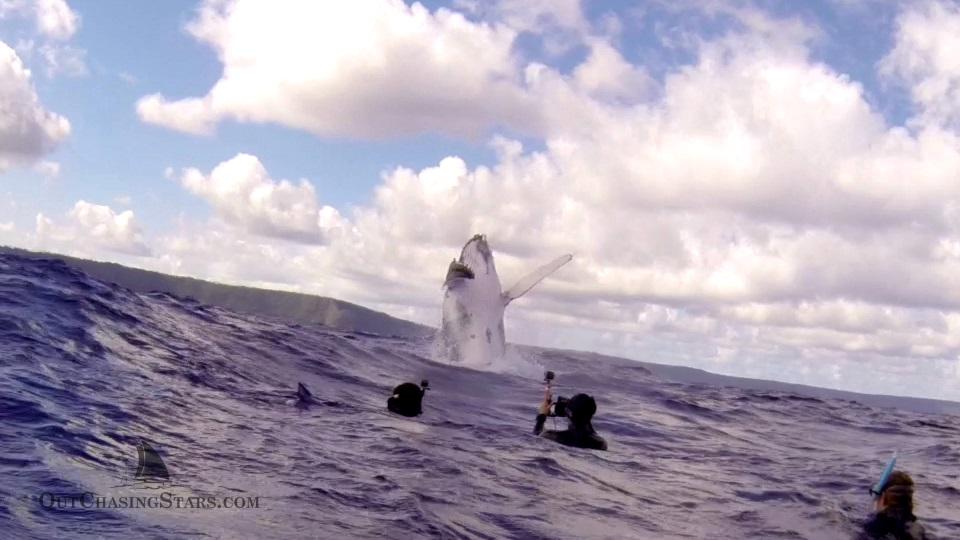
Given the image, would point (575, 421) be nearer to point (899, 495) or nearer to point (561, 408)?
point (561, 408)

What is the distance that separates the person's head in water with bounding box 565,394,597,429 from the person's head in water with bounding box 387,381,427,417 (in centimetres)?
293

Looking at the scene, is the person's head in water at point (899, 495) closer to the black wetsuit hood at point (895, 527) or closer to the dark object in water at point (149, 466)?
the black wetsuit hood at point (895, 527)

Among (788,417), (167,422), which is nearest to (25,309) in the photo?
(167,422)

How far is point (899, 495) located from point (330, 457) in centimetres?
700

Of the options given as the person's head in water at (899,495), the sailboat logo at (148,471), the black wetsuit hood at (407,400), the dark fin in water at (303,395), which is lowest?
the sailboat logo at (148,471)

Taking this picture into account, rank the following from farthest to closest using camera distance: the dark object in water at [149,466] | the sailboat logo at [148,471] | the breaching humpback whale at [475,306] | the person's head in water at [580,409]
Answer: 1. the breaching humpback whale at [475,306]
2. the person's head in water at [580,409]
3. the dark object in water at [149,466]
4. the sailboat logo at [148,471]

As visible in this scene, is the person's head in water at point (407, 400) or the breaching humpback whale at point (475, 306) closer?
the person's head in water at point (407, 400)

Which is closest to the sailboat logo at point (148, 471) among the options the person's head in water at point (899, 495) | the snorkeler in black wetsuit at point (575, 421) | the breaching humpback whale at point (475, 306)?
the snorkeler in black wetsuit at point (575, 421)

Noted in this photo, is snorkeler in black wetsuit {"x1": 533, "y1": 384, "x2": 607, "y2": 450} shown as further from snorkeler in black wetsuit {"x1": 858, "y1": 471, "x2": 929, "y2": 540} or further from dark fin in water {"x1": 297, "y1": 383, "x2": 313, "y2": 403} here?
snorkeler in black wetsuit {"x1": 858, "y1": 471, "x2": 929, "y2": 540}

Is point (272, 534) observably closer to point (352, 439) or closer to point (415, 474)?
point (415, 474)

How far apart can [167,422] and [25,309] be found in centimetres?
850

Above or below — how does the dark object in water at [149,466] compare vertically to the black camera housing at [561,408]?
below

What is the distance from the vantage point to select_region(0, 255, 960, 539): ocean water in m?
8.40

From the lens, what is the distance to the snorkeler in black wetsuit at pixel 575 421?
1455 cm
